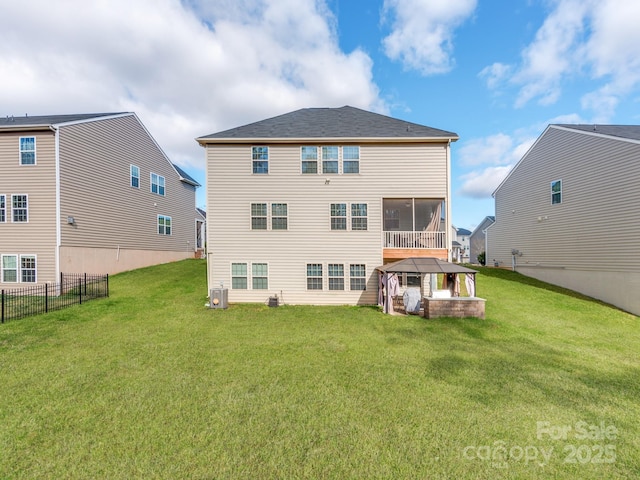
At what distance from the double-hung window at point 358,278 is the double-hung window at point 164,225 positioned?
16.1 meters

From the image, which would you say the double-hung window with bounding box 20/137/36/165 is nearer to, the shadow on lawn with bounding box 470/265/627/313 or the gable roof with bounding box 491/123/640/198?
the shadow on lawn with bounding box 470/265/627/313

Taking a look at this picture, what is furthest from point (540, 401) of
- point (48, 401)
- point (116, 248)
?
point (116, 248)

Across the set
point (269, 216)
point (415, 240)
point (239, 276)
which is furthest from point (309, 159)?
point (239, 276)

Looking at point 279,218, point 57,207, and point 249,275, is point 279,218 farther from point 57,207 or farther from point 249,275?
point 57,207

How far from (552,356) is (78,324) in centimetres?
1393

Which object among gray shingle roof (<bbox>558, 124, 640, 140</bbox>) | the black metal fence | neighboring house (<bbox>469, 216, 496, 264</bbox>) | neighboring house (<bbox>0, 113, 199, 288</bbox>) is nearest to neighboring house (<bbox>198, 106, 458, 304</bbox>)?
the black metal fence

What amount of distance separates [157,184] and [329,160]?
14.7 meters

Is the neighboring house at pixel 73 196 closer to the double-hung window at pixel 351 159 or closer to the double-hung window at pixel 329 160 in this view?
the double-hung window at pixel 329 160

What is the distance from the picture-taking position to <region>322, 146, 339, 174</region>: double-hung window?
41.6ft

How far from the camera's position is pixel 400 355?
6758 millimetres

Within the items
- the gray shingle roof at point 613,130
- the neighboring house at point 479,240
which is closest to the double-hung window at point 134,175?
the gray shingle roof at point 613,130

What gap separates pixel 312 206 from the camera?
12.6 metres

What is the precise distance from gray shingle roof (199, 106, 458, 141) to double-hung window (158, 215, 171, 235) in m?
11.3

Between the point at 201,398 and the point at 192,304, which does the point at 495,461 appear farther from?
the point at 192,304
